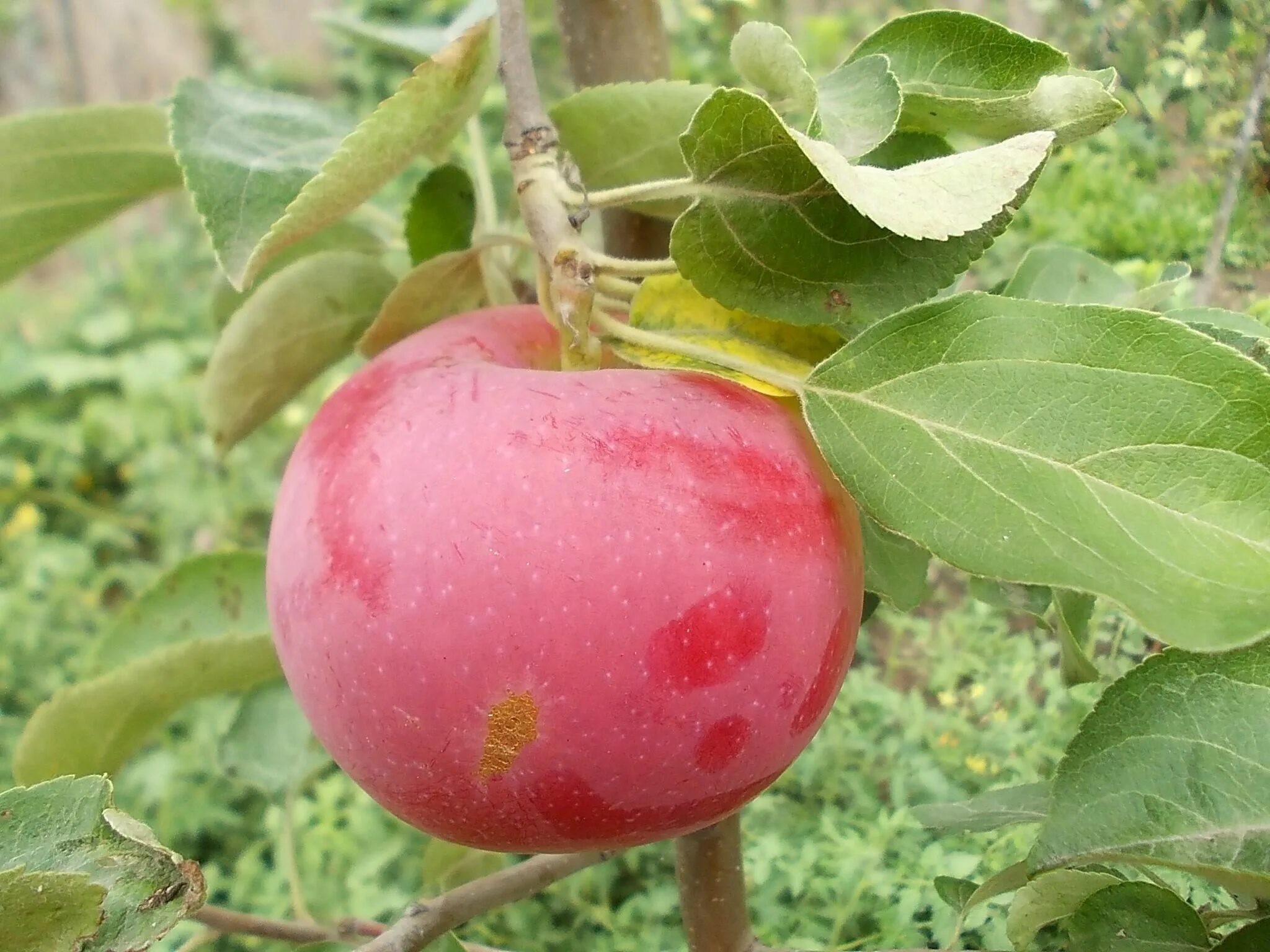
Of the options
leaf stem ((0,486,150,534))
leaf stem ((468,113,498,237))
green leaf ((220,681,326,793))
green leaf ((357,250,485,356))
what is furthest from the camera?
leaf stem ((0,486,150,534))

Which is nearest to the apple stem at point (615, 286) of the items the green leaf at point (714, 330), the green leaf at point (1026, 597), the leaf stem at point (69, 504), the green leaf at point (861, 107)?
the green leaf at point (714, 330)

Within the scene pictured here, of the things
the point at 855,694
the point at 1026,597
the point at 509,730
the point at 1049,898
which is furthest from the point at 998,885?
the point at 855,694

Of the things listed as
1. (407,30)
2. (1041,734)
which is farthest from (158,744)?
(1041,734)

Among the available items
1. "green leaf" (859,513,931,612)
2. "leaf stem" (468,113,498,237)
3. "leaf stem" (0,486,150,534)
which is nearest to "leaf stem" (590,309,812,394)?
"green leaf" (859,513,931,612)

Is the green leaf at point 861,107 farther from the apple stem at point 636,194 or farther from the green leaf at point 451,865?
the green leaf at point 451,865

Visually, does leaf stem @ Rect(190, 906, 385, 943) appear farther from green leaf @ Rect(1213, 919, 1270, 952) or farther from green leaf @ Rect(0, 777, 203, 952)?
green leaf @ Rect(1213, 919, 1270, 952)

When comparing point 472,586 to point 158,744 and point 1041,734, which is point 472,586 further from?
point 158,744
